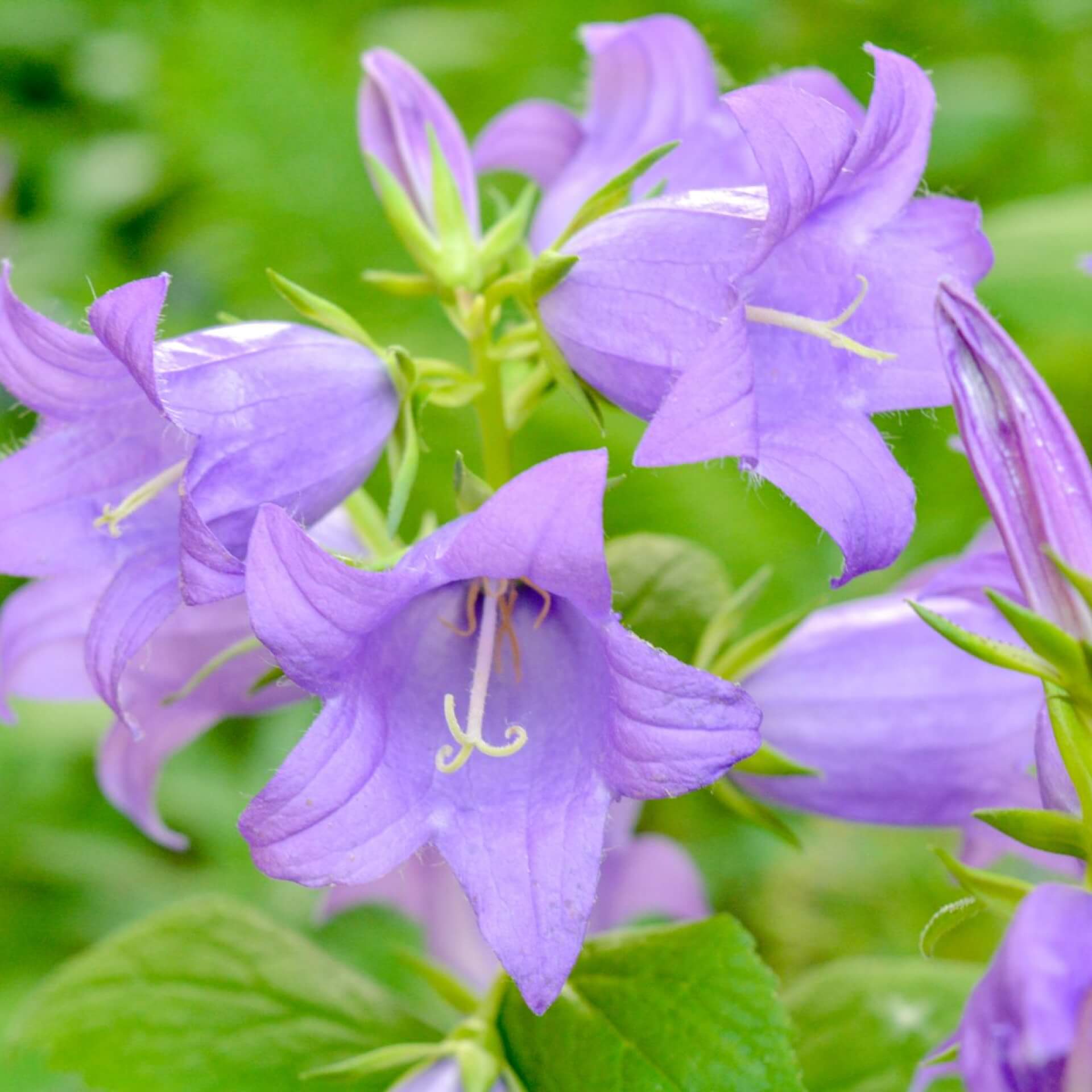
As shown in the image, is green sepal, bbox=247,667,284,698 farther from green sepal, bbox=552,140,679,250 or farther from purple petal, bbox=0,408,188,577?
green sepal, bbox=552,140,679,250

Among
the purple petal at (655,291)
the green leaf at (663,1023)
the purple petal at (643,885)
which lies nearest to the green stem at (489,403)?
the purple petal at (655,291)

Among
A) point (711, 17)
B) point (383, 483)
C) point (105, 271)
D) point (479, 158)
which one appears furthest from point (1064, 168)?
point (105, 271)

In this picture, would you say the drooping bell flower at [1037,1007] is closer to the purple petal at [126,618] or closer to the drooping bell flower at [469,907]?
the purple petal at [126,618]

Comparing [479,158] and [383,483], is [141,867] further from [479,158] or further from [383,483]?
[479,158]

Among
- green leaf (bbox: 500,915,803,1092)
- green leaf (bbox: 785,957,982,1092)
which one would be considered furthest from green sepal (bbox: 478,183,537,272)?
green leaf (bbox: 785,957,982,1092)

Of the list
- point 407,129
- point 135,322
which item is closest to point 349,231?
point 407,129
